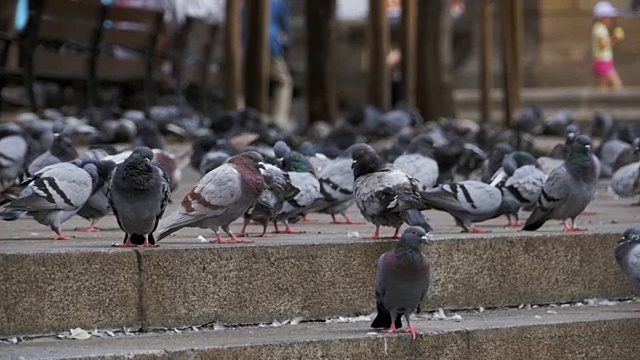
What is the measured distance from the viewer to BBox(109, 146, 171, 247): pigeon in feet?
25.4

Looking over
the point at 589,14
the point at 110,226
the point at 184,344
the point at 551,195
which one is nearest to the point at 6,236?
the point at 110,226

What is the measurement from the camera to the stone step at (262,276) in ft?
23.5

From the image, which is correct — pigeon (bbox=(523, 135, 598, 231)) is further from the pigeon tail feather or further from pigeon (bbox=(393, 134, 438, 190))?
the pigeon tail feather

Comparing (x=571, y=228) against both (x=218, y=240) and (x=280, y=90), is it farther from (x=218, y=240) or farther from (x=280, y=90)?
(x=280, y=90)

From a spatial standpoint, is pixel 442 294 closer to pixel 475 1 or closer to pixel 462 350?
pixel 462 350

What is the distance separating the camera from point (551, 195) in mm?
9344

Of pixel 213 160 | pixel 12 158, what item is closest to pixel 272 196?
pixel 213 160

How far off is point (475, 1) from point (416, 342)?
2297 cm

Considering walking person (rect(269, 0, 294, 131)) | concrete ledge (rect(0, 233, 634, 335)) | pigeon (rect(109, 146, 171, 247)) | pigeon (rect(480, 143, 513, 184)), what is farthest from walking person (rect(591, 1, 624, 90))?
pigeon (rect(109, 146, 171, 247))

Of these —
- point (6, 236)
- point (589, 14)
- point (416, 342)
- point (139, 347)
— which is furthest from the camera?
point (589, 14)

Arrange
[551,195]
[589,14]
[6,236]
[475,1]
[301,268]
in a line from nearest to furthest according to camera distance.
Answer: [301,268] → [6,236] → [551,195] → [589,14] → [475,1]

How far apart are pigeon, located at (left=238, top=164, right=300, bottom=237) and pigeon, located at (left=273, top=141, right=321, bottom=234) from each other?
Answer: 0.16m

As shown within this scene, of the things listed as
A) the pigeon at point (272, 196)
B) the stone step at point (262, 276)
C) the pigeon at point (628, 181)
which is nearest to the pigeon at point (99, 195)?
the stone step at point (262, 276)

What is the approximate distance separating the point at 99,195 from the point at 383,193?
1569mm
